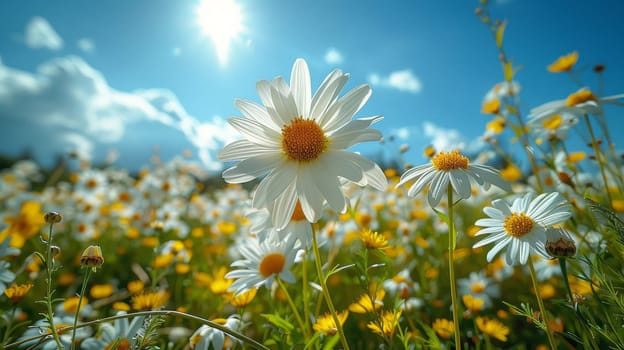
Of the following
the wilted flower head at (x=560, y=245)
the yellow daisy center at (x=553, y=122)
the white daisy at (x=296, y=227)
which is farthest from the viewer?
the yellow daisy center at (x=553, y=122)

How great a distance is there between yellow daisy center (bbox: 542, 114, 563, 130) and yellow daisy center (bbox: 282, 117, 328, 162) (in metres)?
1.41

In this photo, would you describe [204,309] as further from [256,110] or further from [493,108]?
[493,108]

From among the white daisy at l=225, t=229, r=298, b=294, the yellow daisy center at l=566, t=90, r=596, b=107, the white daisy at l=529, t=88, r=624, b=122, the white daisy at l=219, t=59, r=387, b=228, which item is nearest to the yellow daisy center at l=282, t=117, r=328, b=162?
the white daisy at l=219, t=59, r=387, b=228

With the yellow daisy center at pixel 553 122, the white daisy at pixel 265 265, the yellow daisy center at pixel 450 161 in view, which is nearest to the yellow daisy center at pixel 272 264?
the white daisy at pixel 265 265

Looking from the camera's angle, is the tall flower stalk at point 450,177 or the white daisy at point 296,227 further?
the white daisy at point 296,227

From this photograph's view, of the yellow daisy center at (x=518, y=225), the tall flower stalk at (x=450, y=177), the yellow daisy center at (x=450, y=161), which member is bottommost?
the yellow daisy center at (x=518, y=225)

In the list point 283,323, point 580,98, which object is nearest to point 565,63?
point 580,98

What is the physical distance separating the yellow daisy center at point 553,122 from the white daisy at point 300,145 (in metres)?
1.34

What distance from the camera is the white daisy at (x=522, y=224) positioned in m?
0.78

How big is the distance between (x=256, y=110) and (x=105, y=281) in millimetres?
2473

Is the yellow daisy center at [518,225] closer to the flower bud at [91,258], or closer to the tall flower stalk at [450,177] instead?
the tall flower stalk at [450,177]

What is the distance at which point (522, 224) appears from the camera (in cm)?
83

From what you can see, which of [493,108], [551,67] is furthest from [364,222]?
[551,67]

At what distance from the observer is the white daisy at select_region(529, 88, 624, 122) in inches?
55.2
